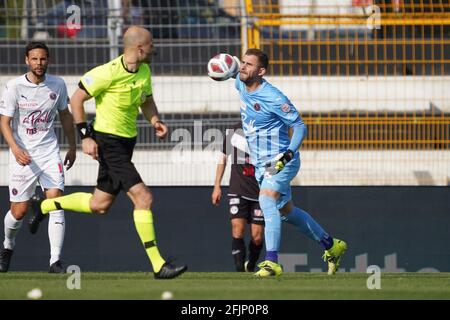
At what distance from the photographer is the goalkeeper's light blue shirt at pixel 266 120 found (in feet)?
36.0

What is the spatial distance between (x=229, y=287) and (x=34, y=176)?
3174 millimetres

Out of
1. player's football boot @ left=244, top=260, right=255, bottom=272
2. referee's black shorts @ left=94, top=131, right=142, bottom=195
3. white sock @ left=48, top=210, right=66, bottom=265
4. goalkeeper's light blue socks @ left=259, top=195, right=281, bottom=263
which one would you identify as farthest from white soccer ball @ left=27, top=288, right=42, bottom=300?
player's football boot @ left=244, top=260, right=255, bottom=272

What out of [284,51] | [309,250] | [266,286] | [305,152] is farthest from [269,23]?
Result: [266,286]

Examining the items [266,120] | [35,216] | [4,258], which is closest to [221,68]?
[266,120]

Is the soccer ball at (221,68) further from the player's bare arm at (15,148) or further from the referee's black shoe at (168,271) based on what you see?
the referee's black shoe at (168,271)

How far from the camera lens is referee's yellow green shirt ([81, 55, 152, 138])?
9891mm

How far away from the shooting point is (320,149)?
602 inches

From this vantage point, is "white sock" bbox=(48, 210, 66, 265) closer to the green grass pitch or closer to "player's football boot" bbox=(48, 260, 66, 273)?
"player's football boot" bbox=(48, 260, 66, 273)

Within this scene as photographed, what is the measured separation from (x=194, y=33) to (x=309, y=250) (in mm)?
3096

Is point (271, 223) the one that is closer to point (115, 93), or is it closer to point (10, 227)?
point (115, 93)

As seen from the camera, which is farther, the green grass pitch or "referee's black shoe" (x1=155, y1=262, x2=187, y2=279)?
"referee's black shoe" (x1=155, y1=262, x2=187, y2=279)

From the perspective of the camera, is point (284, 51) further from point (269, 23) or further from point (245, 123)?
point (245, 123)

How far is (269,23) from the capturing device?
610 inches

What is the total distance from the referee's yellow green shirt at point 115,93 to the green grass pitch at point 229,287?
1.28 metres
